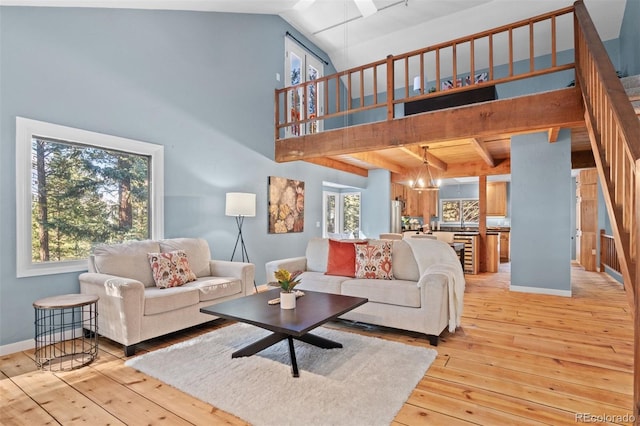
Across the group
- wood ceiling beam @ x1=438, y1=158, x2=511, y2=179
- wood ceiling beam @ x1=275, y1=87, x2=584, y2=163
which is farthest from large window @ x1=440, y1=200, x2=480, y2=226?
wood ceiling beam @ x1=275, y1=87, x2=584, y2=163

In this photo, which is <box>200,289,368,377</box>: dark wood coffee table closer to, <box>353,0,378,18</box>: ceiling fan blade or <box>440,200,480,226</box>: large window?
<box>353,0,378,18</box>: ceiling fan blade

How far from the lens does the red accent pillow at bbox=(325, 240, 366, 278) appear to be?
12.5 ft

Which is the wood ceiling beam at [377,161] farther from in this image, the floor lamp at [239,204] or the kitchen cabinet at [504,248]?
the kitchen cabinet at [504,248]

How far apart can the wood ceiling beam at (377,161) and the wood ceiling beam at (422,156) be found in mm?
739

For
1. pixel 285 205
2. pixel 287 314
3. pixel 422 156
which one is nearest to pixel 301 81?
pixel 285 205

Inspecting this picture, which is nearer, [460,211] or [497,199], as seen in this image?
[497,199]

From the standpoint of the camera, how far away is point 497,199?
31.3 ft

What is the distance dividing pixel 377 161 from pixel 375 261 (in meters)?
3.40

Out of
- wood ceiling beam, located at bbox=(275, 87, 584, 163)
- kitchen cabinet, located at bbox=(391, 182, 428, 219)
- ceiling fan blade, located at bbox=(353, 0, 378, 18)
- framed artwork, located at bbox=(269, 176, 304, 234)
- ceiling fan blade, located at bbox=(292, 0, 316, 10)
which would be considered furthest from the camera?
kitchen cabinet, located at bbox=(391, 182, 428, 219)

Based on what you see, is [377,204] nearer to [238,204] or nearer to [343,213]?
[343,213]

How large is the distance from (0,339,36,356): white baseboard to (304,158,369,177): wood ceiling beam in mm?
4244

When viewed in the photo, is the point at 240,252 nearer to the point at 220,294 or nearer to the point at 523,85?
the point at 220,294

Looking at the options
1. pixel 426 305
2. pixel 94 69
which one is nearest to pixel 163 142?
pixel 94 69

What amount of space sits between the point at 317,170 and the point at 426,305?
4390 millimetres
